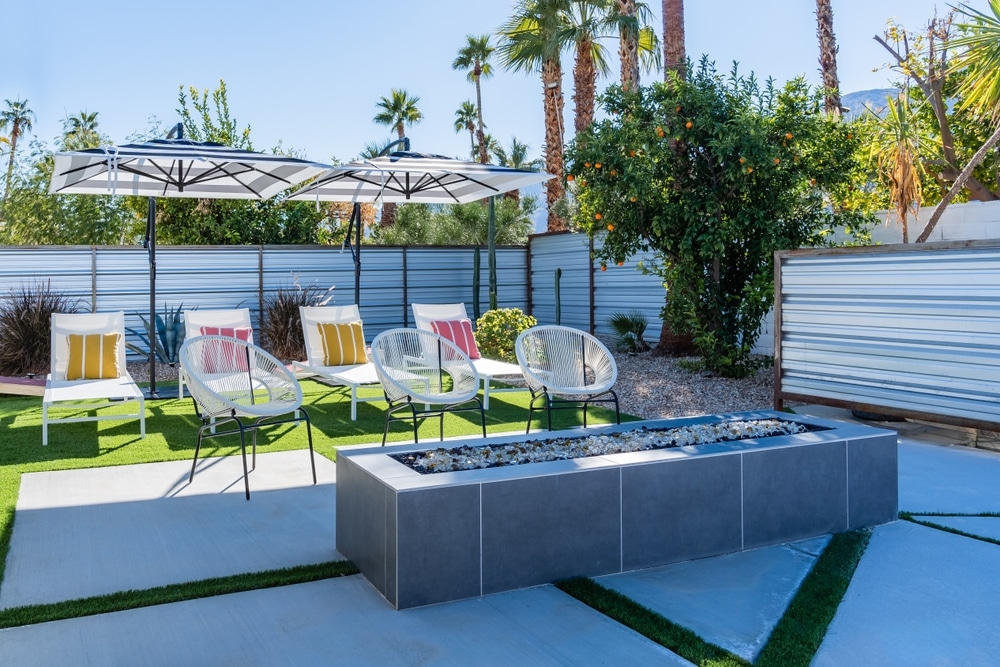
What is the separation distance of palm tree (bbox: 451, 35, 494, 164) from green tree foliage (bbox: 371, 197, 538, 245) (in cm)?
787

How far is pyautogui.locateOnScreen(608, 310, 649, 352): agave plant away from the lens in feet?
37.6

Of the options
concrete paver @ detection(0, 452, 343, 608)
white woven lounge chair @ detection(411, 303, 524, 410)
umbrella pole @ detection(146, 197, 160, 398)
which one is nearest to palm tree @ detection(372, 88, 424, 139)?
white woven lounge chair @ detection(411, 303, 524, 410)

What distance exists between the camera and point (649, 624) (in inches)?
114

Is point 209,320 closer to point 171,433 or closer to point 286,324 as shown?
point 171,433

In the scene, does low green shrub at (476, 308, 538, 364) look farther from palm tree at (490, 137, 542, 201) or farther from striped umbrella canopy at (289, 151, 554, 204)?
palm tree at (490, 137, 542, 201)

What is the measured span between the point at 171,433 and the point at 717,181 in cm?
558

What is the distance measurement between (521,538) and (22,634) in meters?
1.76

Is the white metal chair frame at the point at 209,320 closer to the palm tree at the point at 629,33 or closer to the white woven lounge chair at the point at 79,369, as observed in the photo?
the white woven lounge chair at the point at 79,369

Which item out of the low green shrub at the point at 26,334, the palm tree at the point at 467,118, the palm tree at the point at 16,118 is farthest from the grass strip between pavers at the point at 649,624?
the palm tree at the point at 16,118

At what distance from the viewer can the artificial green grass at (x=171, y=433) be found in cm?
559

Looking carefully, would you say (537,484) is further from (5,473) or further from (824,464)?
(5,473)

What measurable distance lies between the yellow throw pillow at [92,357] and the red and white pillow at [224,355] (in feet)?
2.94

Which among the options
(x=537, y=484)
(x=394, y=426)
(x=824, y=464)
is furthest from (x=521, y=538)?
(x=394, y=426)

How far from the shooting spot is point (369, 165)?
7680 millimetres
